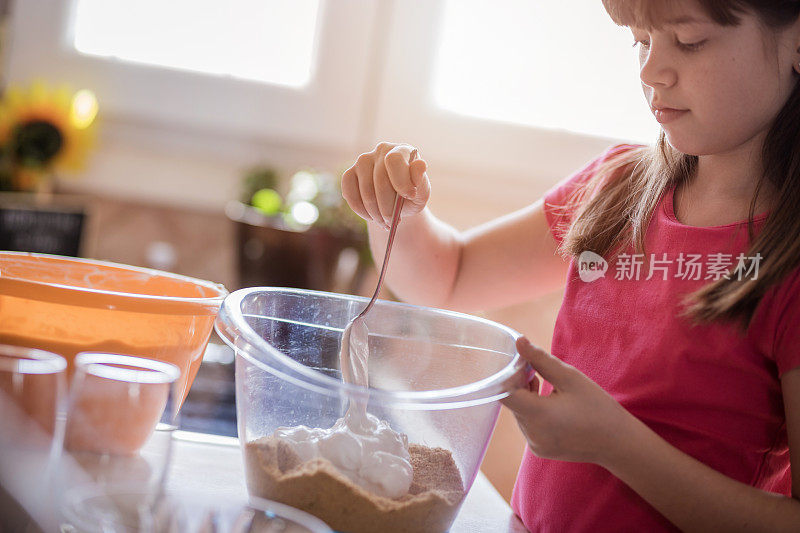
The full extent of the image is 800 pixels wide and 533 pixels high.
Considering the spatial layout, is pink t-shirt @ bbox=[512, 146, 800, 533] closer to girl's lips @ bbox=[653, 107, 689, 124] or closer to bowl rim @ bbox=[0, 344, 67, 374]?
girl's lips @ bbox=[653, 107, 689, 124]

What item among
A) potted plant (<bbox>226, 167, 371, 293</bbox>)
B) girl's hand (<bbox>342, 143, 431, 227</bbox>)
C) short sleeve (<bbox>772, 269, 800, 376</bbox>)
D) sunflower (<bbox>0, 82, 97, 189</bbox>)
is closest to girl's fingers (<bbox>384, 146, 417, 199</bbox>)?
girl's hand (<bbox>342, 143, 431, 227</bbox>)

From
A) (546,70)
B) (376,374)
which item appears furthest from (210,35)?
(376,374)

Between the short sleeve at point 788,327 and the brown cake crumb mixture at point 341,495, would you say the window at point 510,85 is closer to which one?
the short sleeve at point 788,327

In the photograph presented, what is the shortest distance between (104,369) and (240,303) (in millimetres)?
156

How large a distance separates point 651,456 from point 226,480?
311mm

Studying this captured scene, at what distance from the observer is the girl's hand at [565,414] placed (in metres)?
0.54

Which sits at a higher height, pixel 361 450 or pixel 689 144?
pixel 689 144

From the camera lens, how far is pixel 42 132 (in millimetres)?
1211

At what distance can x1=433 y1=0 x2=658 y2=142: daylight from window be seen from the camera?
4.79 ft

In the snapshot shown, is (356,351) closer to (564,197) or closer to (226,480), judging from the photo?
(226,480)

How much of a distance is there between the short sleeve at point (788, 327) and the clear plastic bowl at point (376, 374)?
204mm

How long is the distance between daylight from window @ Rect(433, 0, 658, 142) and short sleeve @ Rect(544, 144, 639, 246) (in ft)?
1.85

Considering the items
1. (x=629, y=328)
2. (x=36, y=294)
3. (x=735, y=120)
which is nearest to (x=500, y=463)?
(x=629, y=328)

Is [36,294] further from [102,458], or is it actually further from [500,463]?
[500,463]
